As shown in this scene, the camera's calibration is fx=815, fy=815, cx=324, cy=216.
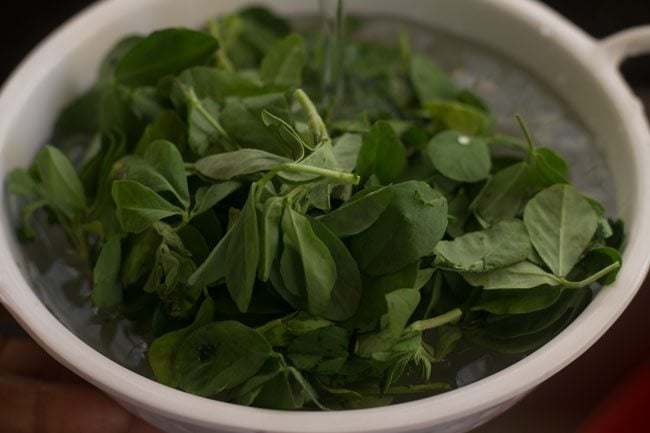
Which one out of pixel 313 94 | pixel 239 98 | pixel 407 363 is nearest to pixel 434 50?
pixel 313 94

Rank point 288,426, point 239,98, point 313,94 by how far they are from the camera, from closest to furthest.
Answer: point 288,426 < point 239,98 < point 313,94

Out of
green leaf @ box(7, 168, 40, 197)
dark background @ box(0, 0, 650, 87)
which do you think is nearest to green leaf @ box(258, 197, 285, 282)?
green leaf @ box(7, 168, 40, 197)

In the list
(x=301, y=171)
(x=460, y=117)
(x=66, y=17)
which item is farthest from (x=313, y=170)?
(x=66, y=17)

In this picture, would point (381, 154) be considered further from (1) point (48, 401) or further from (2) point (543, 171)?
(1) point (48, 401)

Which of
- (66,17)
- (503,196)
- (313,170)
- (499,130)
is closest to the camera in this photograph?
(313,170)

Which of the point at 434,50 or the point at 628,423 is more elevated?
the point at 434,50

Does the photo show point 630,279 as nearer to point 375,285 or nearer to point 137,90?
point 375,285

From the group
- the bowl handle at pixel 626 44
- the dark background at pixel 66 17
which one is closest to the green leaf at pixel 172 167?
the bowl handle at pixel 626 44
